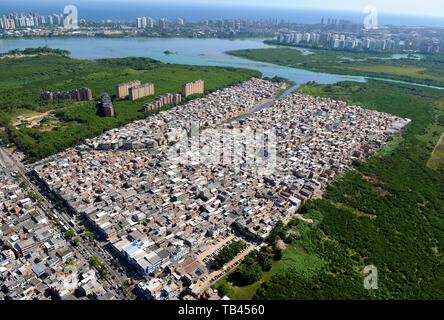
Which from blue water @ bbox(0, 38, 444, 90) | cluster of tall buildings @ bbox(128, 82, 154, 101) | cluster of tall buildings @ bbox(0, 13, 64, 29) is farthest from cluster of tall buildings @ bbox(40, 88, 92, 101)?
cluster of tall buildings @ bbox(0, 13, 64, 29)

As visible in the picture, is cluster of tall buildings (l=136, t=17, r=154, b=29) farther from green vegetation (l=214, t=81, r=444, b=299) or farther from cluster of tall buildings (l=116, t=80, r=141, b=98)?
green vegetation (l=214, t=81, r=444, b=299)

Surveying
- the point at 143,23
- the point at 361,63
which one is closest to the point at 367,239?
the point at 361,63

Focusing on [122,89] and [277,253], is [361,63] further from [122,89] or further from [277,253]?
[277,253]

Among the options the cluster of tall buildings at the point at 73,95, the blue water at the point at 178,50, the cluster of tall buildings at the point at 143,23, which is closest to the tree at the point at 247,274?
the cluster of tall buildings at the point at 73,95

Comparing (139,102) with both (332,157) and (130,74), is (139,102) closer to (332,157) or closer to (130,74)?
(130,74)

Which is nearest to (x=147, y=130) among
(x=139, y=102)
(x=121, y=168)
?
(x=121, y=168)
